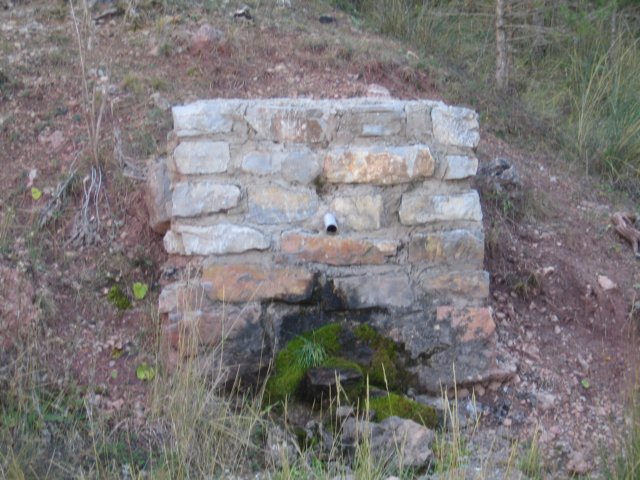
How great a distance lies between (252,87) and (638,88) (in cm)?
321

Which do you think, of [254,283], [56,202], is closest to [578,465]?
[254,283]

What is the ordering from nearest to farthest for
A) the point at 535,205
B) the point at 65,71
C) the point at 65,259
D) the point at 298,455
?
the point at 298,455, the point at 65,259, the point at 535,205, the point at 65,71

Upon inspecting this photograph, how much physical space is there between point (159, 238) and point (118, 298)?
41cm

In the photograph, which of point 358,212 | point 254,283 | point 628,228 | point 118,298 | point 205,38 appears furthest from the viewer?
point 205,38

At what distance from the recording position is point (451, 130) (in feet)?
15.2

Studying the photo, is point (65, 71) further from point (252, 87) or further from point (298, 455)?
point (298, 455)

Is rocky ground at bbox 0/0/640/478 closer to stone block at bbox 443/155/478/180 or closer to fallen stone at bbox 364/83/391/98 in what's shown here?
fallen stone at bbox 364/83/391/98

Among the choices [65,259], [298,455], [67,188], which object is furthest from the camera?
[67,188]

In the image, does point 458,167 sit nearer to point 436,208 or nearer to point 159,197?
point 436,208

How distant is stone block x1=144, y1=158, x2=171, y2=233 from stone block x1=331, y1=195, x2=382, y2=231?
32.9 inches

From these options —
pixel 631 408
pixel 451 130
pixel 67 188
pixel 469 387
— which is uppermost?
pixel 451 130

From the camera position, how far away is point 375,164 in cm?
453

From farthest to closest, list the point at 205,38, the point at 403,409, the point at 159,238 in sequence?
the point at 205,38 → the point at 159,238 → the point at 403,409

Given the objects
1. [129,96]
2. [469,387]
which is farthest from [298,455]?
[129,96]
